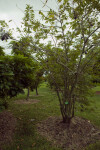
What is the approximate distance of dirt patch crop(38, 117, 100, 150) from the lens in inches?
129

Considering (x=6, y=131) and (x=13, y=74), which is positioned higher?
(x=13, y=74)

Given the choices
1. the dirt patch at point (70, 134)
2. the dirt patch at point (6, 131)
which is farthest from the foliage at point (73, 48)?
the dirt patch at point (6, 131)

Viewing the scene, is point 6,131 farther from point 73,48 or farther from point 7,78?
point 73,48

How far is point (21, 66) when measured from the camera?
3.62 meters

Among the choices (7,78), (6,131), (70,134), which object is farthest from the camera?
(6,131)

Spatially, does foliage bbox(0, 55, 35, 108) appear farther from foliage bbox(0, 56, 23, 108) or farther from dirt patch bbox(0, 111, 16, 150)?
dirt patch bbox(0, 111, 16, 150)

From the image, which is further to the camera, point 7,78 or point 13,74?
point 7,78

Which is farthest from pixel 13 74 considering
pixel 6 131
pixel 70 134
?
pixel 70 134

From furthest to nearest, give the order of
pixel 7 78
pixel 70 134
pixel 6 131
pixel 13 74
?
pixel 6 131 < pixel 70 134 < pixel 7 78 < pixel 13 74

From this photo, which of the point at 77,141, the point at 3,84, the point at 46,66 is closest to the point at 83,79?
the point at 46,66

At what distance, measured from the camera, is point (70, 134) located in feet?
11.9

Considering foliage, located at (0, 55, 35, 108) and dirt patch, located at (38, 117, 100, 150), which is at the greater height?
foliage, located at (0, 55, 35, 108)

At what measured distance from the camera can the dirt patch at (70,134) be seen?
3.27 meters

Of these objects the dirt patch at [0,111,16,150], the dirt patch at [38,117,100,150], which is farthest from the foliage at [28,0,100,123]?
the dirt patch at [0,111,16,150]
